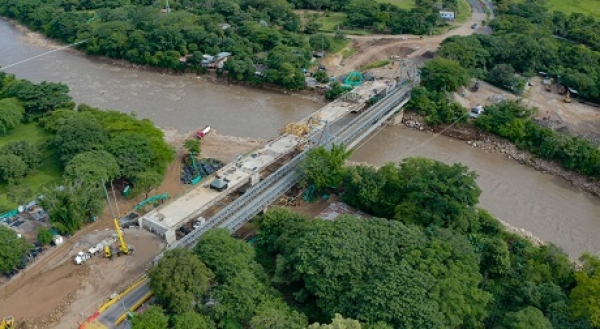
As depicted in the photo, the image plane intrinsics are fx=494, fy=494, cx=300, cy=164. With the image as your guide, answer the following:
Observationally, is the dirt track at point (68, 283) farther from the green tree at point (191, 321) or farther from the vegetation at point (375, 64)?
the vegetation at point (375, 64)

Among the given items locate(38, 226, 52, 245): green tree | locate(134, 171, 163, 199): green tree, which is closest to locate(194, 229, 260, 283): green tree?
locate(134, 171, 163, 199): green tree

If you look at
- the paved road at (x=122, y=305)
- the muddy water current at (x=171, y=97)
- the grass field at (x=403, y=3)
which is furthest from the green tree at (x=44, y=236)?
the grass field at (x=403, y=3)

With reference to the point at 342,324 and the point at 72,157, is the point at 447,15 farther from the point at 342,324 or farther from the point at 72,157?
the point at 342,324

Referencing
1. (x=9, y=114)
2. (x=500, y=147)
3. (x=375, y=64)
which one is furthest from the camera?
(x=375, y=64)

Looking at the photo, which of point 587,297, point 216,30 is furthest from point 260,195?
point 216,30

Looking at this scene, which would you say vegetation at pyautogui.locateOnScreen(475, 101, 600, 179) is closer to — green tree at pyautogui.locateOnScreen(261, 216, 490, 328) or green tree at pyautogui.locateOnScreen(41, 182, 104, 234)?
green tree at pyautogui.locateOnScreen(261, 216, 490, 328)

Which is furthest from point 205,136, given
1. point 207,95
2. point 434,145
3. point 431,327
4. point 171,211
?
point 431,327

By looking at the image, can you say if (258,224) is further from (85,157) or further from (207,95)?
(207,95)
